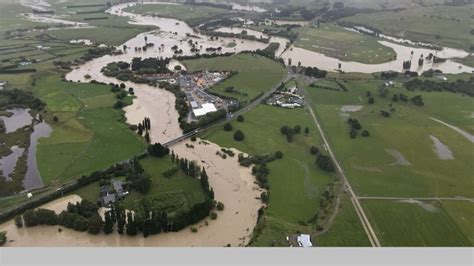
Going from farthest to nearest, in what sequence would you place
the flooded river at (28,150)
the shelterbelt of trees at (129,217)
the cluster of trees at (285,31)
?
the cluster of trees at (285,31)
the flooded river at (28,150)
the shelterbelt of trees at (129,217)

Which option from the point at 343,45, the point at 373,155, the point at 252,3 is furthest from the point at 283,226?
the point at 252,3

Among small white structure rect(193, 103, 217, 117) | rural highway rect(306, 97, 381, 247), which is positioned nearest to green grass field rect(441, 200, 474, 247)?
rural highway rect(306, 97, 381, 247)

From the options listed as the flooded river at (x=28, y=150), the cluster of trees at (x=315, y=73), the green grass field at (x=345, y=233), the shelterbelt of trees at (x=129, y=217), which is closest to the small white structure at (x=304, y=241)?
the green grass field at (x=345, y=233)

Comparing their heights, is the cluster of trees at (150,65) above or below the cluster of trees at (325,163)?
above

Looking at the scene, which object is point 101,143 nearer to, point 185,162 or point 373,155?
point 185,162

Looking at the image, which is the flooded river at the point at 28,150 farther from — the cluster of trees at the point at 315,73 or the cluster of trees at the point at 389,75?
the cluster of trees at the point at 389,75

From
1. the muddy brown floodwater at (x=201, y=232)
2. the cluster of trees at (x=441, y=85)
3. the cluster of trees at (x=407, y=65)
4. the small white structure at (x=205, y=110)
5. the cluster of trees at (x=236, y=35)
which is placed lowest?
the muddy brown floodwater at (x=201, y=232)

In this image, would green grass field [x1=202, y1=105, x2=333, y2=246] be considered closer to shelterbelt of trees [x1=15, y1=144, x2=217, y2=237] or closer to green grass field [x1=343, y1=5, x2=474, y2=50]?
shelterbelt of trees [x1=15, y1=144, x2=217, y2=237]
